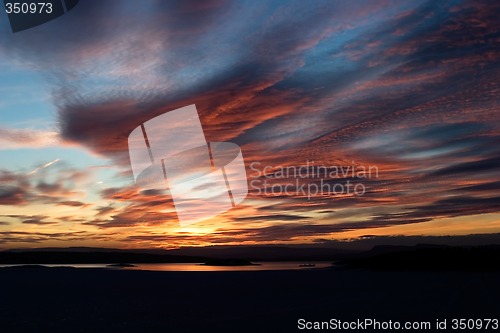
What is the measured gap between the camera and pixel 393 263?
16762 centimetres

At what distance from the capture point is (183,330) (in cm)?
2803

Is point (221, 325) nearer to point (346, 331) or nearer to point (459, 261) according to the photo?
point (346, 331)

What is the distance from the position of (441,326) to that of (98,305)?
29801mm


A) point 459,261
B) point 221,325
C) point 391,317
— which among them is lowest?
point 459,261

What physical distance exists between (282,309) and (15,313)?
2101cm

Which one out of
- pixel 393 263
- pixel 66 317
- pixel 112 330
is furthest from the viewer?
pixel 393 263

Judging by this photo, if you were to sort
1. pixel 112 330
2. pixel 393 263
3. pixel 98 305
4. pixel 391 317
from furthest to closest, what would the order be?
1. pixel 393 263
2. pixel 98 305
3. pixel 391 317
4. pixel 112 330

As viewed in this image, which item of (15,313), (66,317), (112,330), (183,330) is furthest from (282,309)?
(15,313)

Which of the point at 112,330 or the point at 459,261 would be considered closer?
the point at 112,330

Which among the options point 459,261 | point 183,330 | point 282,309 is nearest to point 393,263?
point 459,261

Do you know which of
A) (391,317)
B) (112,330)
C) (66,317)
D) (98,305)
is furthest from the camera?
(98,305)

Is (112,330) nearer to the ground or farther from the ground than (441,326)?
farther from the ground

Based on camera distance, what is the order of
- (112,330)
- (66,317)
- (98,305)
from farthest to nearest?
1. (98,305)
2. (66,317)
3. (112,330)

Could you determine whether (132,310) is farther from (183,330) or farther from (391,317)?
(391,317)
